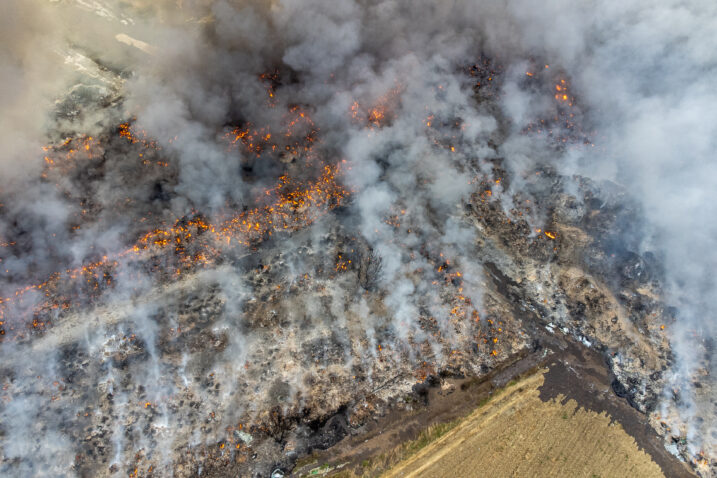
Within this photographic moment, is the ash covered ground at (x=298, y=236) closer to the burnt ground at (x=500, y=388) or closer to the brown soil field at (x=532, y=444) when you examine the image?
the burnt ground at (x=500, y=388)

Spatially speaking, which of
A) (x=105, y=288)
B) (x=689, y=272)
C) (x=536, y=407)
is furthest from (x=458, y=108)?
(x=105, y=288)

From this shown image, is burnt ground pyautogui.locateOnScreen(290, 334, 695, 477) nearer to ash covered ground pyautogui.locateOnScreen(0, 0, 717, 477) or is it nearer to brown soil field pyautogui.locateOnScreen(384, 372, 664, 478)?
brown soil field pyautogui.locateOnScreen(384, 372, 664, 478)

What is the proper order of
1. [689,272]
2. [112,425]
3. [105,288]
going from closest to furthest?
[112,425] < [105,288] < [689,272]

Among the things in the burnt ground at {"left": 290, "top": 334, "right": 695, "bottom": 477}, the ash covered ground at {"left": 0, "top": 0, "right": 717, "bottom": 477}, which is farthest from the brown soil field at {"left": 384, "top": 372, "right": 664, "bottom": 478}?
the ash covered ground at {"left": 0, "top": 0, "right": 717, "bottom": 477}

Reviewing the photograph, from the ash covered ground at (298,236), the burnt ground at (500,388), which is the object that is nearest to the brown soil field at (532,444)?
the burnt ground at (500,388)

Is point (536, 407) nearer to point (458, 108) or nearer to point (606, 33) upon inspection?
point (458, 108)
